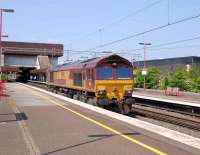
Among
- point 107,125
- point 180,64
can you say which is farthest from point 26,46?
point 107,125

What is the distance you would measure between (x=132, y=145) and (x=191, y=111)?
740 inches

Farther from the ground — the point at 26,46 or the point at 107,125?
the point at 26,46

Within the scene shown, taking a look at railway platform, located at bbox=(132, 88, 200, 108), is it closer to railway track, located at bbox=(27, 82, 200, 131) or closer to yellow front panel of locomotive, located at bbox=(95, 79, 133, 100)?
railway track, located at bbox=(27, 82, 200, 131)

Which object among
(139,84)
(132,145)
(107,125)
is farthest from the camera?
(139,84)

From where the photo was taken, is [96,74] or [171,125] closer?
[171,125]

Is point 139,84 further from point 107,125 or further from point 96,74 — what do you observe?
point 107,125

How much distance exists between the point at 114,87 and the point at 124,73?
1198 mm

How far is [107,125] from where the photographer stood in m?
15.8

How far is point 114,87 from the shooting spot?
27781mm

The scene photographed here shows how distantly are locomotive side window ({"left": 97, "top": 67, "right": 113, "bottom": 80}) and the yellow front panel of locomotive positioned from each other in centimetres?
27

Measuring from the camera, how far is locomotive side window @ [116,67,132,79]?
28.1 meters

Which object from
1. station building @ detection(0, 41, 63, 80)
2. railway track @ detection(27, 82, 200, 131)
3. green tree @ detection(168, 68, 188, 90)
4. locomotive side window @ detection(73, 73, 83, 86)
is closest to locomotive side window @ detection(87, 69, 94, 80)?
locomotive side window @ detection(73, 73, 83, 86)

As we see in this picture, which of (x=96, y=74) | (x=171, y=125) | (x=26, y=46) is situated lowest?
(x=171, y=125)

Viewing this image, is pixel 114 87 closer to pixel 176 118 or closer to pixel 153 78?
pixel 176 118
